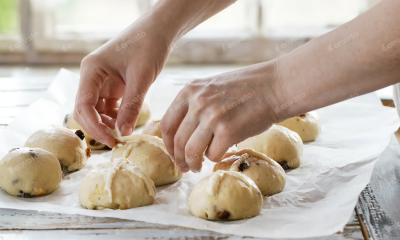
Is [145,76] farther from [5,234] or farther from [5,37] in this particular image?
[5,37]

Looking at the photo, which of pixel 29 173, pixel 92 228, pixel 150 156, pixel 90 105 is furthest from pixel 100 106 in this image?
pixel 92 228

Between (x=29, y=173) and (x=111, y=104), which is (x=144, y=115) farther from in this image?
(x=29, y=173)

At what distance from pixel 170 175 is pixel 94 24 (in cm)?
304

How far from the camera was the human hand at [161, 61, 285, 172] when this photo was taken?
3.94 feet

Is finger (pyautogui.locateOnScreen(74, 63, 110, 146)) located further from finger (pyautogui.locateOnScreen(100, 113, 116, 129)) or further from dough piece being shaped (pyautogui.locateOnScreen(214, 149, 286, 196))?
dough piece being shaped (pyautogui.locateOnScreen(214, 149, 286, 196))

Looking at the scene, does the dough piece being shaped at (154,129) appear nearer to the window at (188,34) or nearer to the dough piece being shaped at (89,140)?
the dough piece being shaped at (89,140)

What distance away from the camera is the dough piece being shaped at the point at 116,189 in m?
1.43

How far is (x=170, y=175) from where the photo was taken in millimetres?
1676

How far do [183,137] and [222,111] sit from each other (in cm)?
17

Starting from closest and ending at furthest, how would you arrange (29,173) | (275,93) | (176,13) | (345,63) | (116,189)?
(345,63) → (275,93) → (116,189) → (29,173) → (176,13)

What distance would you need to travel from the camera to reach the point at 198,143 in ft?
4.25

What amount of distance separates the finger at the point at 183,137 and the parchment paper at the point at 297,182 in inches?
6.9

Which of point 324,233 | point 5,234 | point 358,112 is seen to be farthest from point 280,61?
point 358,112

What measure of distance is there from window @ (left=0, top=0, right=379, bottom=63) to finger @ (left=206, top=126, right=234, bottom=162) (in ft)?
9.43
